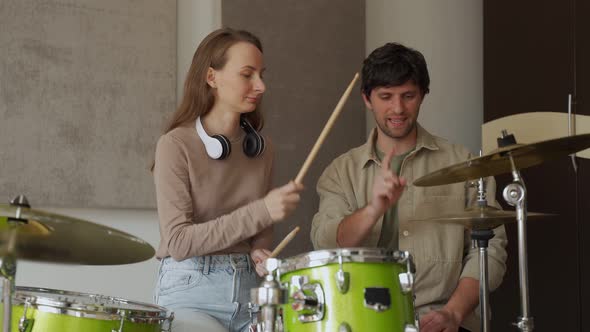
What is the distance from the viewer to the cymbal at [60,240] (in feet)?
6.16

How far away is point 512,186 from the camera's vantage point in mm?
2531

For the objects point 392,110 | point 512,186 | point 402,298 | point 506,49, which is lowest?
point 402,298

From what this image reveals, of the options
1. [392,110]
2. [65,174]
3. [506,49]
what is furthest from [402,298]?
[506,49]

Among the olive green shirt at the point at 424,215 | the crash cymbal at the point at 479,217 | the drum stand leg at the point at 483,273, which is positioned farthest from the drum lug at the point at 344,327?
the olive green shirt at the point at 424,215

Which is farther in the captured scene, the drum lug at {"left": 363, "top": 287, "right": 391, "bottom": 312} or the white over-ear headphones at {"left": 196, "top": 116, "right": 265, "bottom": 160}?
the white over-ear headphones at {"left": 196, "top": 116, "right": 265, "bottom": 160}

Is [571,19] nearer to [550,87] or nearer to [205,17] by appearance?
[550,87]

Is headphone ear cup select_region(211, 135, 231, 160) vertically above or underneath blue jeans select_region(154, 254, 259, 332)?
above

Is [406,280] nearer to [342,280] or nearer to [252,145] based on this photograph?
[342,280]

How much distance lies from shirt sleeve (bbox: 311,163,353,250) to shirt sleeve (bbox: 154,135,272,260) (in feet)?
1.66

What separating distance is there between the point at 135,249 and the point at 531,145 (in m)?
1.07

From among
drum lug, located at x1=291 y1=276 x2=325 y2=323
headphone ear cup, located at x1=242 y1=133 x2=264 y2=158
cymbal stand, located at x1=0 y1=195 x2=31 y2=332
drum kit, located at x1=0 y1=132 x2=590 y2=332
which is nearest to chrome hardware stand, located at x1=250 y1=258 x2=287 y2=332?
drum kit, located at x1=0 y1=132 x2=590 y2=332

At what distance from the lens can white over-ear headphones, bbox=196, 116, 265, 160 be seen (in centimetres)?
267

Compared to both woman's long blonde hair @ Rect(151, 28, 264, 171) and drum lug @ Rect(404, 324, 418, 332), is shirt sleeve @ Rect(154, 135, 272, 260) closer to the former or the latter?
woman's long blonde hair @ Rect(151, 28, 264, 171)

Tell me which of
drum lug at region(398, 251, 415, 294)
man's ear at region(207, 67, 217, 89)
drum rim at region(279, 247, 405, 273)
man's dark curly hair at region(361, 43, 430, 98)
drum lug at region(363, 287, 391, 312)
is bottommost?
drum lug at region(363, 287, 391, 312)
